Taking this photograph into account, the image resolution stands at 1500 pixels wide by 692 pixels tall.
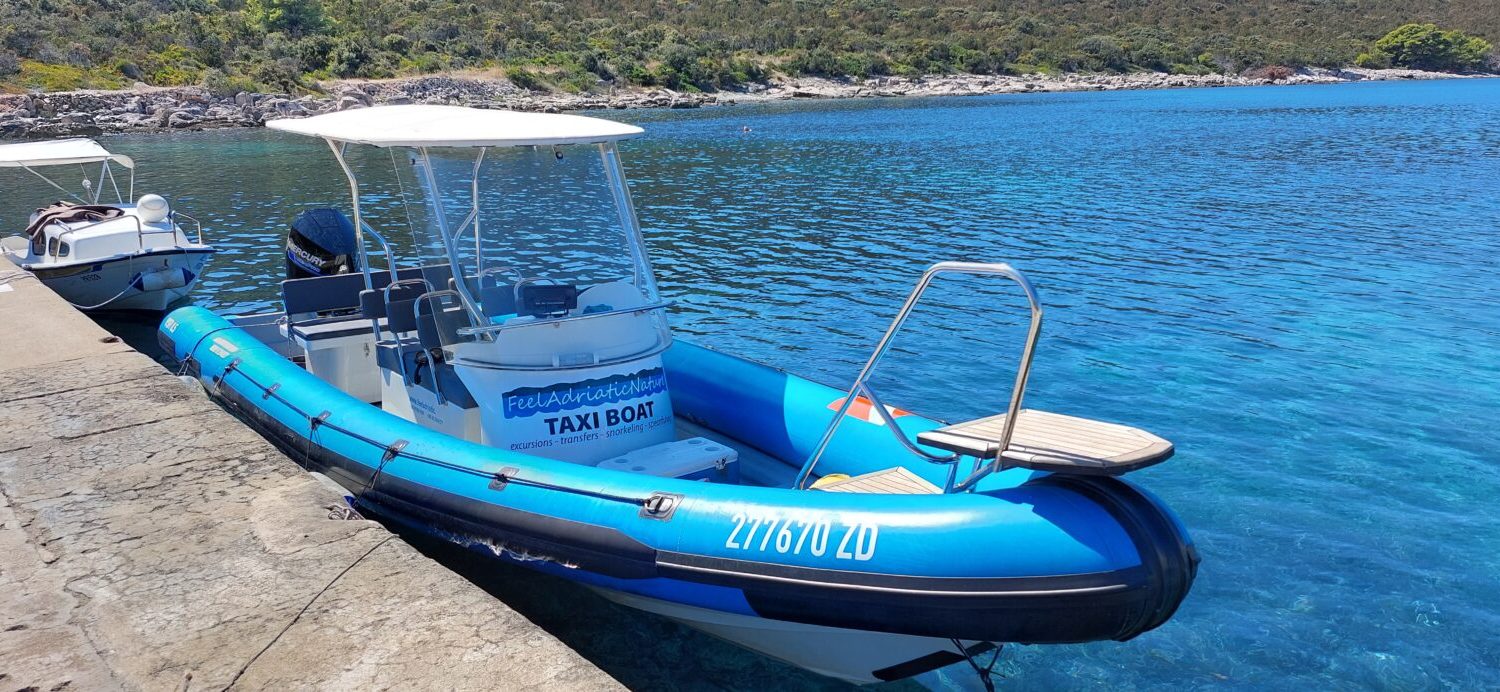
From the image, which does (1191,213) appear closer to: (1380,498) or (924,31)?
(1380,498)

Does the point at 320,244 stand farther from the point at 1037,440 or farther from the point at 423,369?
the point at 1037,440

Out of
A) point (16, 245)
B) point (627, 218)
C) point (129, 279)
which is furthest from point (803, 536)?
point (16, 245)

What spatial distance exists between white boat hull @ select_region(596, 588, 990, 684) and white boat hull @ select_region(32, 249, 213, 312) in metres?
9.76

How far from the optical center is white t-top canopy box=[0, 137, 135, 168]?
12938 mm

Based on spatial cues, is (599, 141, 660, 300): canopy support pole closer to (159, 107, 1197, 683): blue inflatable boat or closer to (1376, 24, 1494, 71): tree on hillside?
(159, 107, 1197, 683): blue inflatable boat

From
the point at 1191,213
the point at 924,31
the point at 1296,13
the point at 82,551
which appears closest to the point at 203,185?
the point at 1191,213

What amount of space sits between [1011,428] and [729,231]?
15242mm

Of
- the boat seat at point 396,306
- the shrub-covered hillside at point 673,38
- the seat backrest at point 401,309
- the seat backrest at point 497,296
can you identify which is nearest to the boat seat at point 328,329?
the boat seat at point 396,306

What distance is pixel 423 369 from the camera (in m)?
6.53

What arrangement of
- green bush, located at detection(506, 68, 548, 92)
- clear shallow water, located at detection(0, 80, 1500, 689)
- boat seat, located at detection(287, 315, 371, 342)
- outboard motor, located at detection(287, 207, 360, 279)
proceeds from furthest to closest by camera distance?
1. green bush, located at detection(506, 68, 548, 92)
2. outboard motor, located at detection(287, 207, 360, 279)
3. boat seat, located at detection(287, 315, 371, 342)
4. clear shallow water, located at detection(0, 80, 1500, 689)

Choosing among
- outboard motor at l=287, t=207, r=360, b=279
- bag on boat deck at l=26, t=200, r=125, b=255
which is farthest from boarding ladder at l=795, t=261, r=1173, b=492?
bag on boat deck at l=26, t=200, r=125, b=255

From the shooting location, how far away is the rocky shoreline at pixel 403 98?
4006cm

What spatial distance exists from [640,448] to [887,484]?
5.03 feet

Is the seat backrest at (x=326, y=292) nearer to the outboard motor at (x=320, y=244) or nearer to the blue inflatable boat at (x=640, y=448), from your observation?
the blue inflatable boat at (x=640, y=448)
